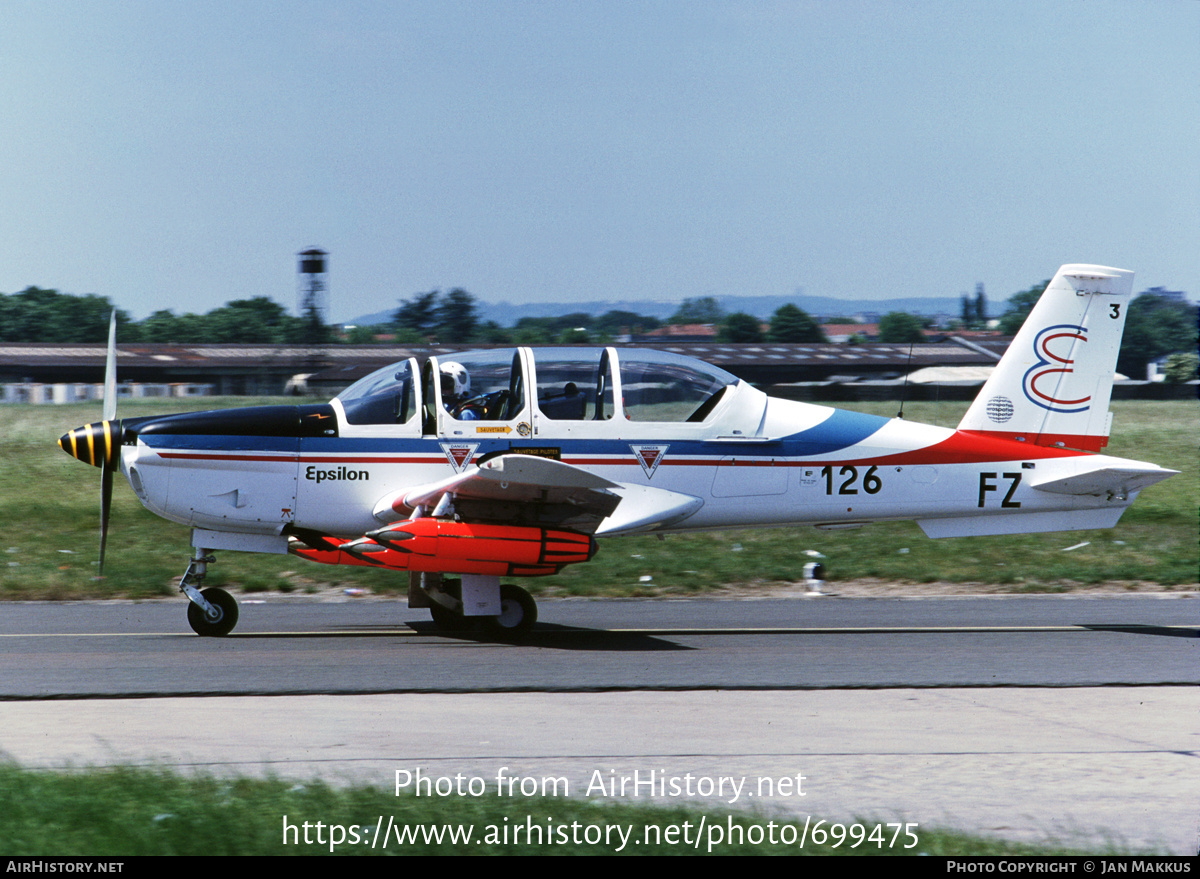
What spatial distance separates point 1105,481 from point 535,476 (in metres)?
4.93

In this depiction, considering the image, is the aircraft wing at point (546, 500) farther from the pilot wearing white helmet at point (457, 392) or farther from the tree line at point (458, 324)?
the tree line at point (458, 324)

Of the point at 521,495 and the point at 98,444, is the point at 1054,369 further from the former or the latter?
the point at 98,444

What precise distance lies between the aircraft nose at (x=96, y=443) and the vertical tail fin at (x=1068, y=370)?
7.17 m

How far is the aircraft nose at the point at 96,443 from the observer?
9328mm

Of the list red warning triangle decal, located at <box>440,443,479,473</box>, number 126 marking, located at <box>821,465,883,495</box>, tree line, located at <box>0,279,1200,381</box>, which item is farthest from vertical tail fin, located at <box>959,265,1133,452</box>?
tree line, located at <box>0,279,1200,381</box>

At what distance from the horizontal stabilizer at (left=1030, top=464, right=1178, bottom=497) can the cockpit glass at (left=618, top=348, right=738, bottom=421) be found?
2.96m

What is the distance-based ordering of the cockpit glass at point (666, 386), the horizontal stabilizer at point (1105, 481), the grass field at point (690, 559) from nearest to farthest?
the cockpit glass at point (666, 386), the horizontal stabilizer at point (1105, 481), the grass field at point (690, 559)

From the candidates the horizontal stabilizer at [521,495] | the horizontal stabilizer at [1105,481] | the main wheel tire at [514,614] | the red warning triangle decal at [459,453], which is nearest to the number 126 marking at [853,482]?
the horizontal stabilizer at [1105,481]

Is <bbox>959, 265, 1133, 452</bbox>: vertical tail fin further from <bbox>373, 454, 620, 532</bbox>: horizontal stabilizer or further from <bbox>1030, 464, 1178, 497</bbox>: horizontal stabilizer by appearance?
<bbox>373, 454, 620, 532</bbox>: horizontal stabilizer

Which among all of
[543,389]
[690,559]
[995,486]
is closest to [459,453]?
[543,389]

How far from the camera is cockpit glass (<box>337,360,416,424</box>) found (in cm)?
957

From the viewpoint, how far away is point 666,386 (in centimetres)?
975
